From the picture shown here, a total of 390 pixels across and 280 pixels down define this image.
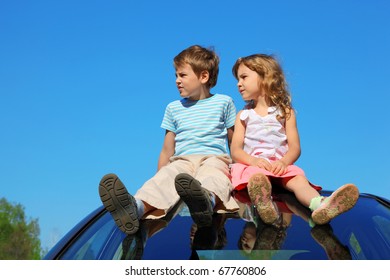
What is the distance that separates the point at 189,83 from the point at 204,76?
0.19m

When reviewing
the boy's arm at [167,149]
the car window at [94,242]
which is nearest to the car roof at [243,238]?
the car window at [94,242]

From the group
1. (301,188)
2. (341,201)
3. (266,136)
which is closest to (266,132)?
(266,136)

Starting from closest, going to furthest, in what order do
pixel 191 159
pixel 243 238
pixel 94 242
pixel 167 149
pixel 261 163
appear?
pixel 243 238 < pixel 94 242 < pixel 261 163 < pixel 191 159 < pixel 167 149

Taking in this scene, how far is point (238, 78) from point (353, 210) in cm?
161

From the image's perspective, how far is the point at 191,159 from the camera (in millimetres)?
4191

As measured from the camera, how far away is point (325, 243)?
104 inches

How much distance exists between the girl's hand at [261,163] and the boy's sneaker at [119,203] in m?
1.00

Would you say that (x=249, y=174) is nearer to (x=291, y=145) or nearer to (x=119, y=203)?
(x=291, y=145)

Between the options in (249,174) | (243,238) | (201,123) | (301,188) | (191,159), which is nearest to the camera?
(243,238)

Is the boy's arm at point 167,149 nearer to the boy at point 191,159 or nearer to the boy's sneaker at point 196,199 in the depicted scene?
the boy at point 191,159

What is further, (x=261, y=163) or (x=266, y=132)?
(x=266, y=132)

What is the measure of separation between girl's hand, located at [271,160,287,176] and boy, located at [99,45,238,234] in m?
0.29
